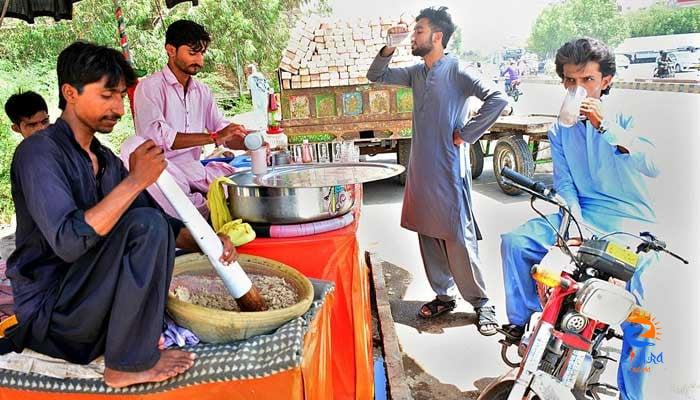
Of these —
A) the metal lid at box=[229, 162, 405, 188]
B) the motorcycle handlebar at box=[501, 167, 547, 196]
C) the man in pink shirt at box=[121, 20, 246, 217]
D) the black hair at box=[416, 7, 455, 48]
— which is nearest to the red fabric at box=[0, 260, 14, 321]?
the man in pink shirt at box=[121, 20, 246, 217]

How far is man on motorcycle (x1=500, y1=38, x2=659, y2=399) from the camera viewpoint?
2336mm

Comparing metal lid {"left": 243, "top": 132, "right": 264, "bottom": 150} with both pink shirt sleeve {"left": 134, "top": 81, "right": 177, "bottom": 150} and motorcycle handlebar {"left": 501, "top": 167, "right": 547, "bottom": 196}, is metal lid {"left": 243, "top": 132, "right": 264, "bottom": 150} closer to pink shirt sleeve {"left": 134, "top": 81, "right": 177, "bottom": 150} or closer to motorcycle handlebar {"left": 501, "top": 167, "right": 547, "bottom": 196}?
pink shirt sleeve {"left": 134, "top": 81, "right": 177, "bottom": 150}

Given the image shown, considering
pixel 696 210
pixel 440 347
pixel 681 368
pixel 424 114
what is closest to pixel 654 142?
pixel 696 210

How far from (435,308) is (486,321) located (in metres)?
0.36

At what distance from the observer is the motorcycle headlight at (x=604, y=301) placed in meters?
1.80

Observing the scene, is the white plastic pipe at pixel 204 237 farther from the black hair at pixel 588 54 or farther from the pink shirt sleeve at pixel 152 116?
the black hair at pixel 588 54

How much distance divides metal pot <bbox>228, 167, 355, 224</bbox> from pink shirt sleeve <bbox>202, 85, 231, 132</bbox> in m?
1.08

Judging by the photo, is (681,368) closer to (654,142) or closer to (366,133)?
(654,142)

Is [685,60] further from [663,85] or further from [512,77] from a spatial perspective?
[512,77]

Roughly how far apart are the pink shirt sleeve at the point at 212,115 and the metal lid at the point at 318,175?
0.73 meters

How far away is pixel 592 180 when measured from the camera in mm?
2537

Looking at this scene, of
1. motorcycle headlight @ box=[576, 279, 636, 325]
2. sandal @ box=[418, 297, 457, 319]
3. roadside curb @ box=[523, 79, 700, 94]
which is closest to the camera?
motorcycle headlight @ box=[576, 279, 636, 325]

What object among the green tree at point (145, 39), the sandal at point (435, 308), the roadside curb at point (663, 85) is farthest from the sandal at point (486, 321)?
the green tree at point (145, 39)

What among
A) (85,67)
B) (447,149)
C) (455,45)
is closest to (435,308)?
(447,149)
